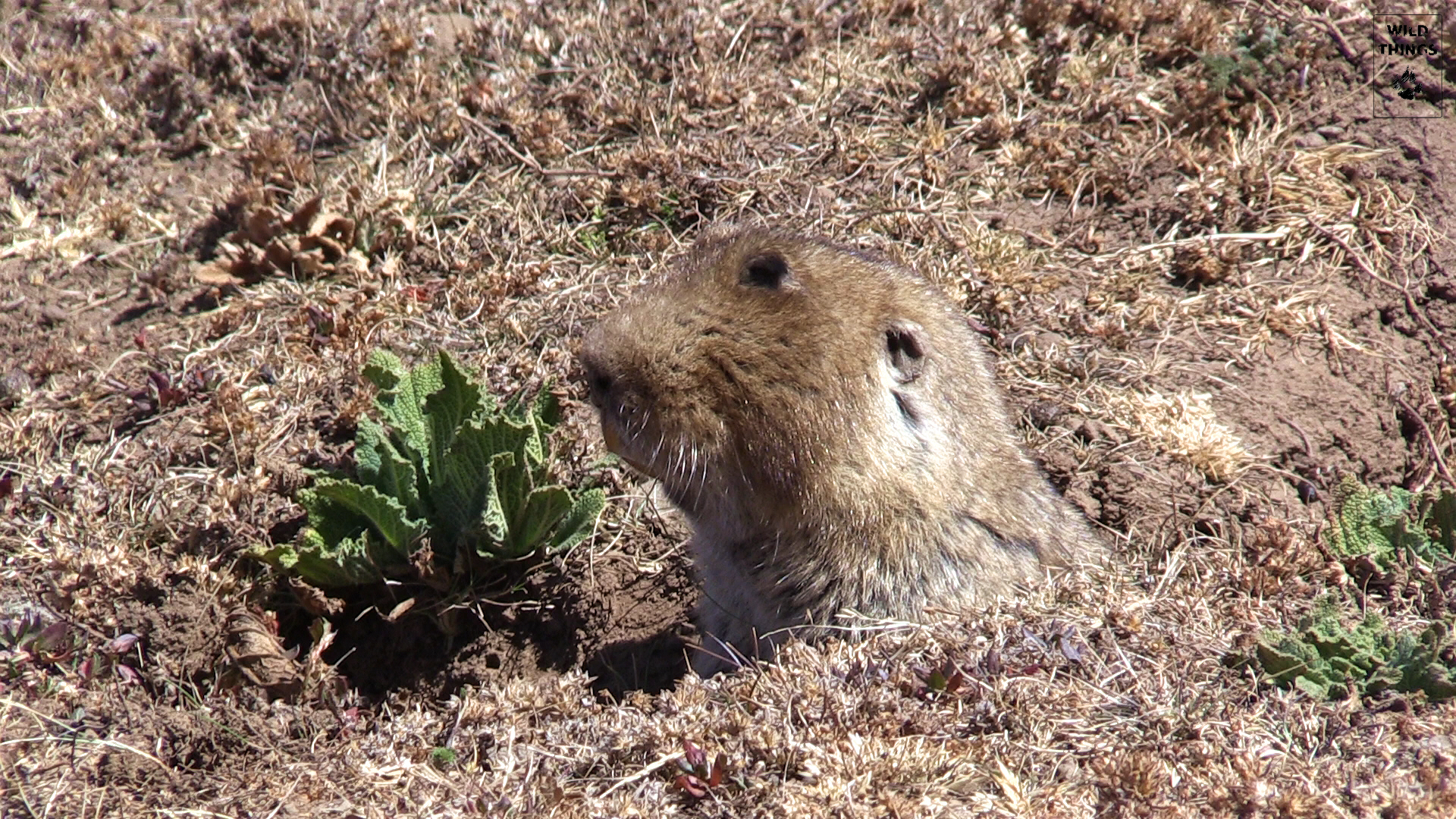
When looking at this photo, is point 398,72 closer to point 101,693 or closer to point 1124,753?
point 101,693

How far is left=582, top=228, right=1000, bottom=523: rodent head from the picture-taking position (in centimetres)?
324

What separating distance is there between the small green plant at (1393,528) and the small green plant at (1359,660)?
58 cm

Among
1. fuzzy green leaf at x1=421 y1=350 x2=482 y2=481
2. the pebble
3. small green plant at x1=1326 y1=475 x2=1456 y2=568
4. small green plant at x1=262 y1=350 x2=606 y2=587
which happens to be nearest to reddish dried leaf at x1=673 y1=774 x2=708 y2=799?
small green plant at x1=262 y1=350 x2=606 y2=587

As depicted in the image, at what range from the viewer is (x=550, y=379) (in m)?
4.72

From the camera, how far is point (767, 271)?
3293 millimetres

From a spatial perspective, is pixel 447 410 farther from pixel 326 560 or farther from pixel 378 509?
pixel 326 560

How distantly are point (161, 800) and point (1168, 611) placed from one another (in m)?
2.88

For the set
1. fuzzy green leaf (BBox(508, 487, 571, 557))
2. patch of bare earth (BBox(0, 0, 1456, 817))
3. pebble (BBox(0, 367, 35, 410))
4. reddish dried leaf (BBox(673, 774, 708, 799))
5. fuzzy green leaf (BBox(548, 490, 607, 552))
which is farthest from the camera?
pebble (BBox(0, 367, 35, 410))

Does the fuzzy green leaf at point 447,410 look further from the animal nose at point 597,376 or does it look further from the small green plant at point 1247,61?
the small green plant at point 1247,61

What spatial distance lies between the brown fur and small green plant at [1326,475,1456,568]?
92cm

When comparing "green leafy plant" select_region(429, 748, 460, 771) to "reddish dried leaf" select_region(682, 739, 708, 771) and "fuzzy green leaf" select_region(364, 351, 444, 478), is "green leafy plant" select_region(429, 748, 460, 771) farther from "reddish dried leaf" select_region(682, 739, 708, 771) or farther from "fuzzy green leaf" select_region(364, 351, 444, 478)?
"fuzzy green leaf" select_region(364, 351, 444, 478)

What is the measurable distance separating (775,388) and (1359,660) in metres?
1.68

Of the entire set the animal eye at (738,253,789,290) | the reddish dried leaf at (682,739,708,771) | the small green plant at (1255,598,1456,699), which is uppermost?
the animal eye at (738,253,789,290)

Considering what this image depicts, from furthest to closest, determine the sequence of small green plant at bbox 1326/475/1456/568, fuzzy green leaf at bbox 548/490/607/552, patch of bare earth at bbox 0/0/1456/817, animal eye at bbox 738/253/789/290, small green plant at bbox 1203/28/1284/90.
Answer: small green plant at bbox 1203/28/1284/90, fuzzy green leaf at bbox 548/490/607/552, small green plant at bbox 1326/475/1456/568, animal eye at bbox 738/253/789/290, patch of bare earth at bbox 0/0/1456/817
